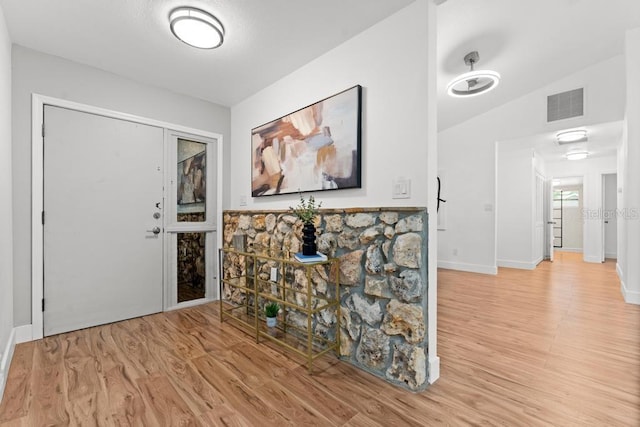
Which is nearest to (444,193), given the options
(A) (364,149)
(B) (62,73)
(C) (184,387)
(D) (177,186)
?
(A) (364,149)

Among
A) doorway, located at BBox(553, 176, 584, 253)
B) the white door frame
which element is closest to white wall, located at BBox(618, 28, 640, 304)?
doorway, located at BBox(553, 176, 584, 253)

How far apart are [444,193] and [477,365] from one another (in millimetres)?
4178

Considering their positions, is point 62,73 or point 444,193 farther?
point 444,193

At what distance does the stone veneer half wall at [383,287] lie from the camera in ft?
5.56

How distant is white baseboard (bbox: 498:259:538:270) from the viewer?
17.8ft

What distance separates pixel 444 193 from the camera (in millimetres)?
5621

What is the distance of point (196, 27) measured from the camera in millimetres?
1989

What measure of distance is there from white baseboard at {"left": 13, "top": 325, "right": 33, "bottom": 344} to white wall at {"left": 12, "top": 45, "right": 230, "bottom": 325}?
0.05 m

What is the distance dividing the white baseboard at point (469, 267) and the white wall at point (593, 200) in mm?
3245

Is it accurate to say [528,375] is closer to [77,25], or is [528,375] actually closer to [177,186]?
[177,186]

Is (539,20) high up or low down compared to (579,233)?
up

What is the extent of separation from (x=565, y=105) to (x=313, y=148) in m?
4.30

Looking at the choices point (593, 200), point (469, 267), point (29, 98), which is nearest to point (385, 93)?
point (29, 98)

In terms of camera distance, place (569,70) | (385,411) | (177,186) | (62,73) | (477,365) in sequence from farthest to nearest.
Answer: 1. (569,70)
2. (177,186)
3. (62,73)
4. (477,365)
5. (385,411)
